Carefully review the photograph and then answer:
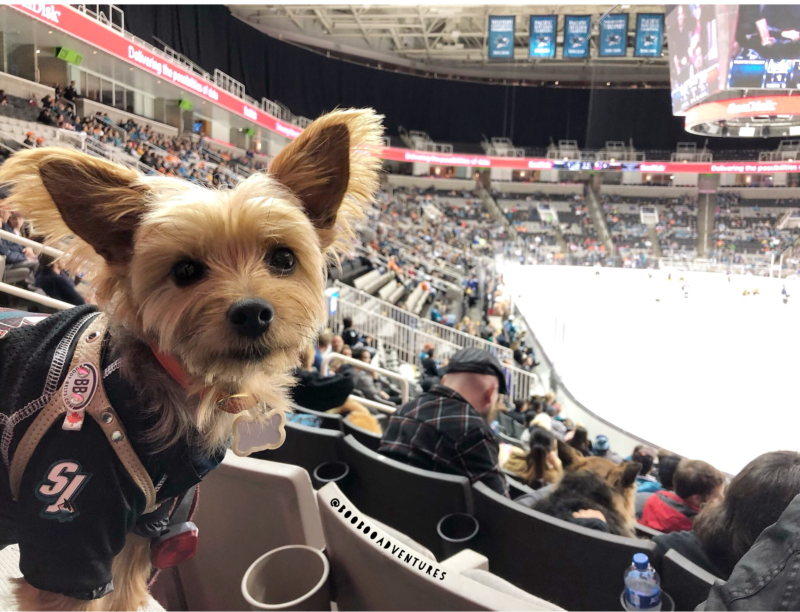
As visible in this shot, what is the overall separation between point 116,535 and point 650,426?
5.94m

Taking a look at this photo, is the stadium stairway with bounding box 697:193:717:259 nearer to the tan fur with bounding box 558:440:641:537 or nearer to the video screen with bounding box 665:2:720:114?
the video screen with bounding box 665:2:720:114

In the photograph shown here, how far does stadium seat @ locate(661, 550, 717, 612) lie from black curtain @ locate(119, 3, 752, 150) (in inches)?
942

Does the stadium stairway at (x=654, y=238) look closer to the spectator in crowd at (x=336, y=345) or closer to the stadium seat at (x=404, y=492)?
the spectator in crowd at (x=336, y=345)

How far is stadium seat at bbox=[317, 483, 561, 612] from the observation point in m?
0.69

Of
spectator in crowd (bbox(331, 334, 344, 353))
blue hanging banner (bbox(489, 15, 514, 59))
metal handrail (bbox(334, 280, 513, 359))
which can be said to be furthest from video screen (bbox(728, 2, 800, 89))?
blue hanging banner (bbox(489, 15, 514, 59))

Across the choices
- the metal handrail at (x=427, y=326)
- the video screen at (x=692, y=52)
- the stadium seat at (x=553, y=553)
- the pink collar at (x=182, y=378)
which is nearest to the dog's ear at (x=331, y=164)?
the pink collar at (x=182, y=378)

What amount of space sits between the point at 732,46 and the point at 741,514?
848 centimetres

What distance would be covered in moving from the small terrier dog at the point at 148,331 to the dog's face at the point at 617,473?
139cm

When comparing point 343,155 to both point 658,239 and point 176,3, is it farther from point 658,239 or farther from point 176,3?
point 658,239

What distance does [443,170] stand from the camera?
105 feet

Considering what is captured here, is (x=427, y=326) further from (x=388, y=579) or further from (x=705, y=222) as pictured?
(x=705, y=222)

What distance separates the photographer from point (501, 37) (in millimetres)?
15766

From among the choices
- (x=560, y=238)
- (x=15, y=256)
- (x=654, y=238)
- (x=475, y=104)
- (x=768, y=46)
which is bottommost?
(x=560, y=238)

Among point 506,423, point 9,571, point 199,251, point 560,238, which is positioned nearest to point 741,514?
point 199,251
